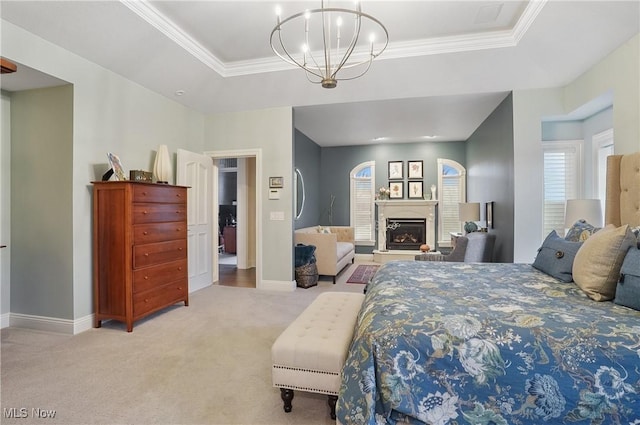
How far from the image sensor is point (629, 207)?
2.75 m

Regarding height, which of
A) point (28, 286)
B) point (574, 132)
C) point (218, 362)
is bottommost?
point (218, 362)

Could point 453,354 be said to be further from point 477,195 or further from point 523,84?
point 477,195

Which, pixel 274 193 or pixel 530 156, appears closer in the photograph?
pixel 530 156

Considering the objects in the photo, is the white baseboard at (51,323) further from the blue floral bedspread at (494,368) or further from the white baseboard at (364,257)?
the white baseboard at (364,257)

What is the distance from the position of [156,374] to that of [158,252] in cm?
158

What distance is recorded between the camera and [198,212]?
489cm

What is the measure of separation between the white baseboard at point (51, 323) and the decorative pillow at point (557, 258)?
4.23 metres

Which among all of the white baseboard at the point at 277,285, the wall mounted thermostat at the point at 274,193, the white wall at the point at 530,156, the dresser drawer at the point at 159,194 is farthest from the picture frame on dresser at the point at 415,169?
the dresser drawer at the point at 159,194

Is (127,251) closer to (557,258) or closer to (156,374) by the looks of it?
(156,374)

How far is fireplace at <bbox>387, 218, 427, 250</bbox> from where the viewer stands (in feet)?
25.7

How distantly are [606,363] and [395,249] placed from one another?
6.64 metres

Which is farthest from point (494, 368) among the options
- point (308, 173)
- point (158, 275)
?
point (308, 173)

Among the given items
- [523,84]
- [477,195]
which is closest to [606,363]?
[523,84]

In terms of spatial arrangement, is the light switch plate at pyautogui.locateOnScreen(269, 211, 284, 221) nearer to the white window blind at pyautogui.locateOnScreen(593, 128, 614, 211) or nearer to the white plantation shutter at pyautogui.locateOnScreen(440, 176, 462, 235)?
the white window blind at pyautogui.locateOnScreen(593, 128, 614, 211)
